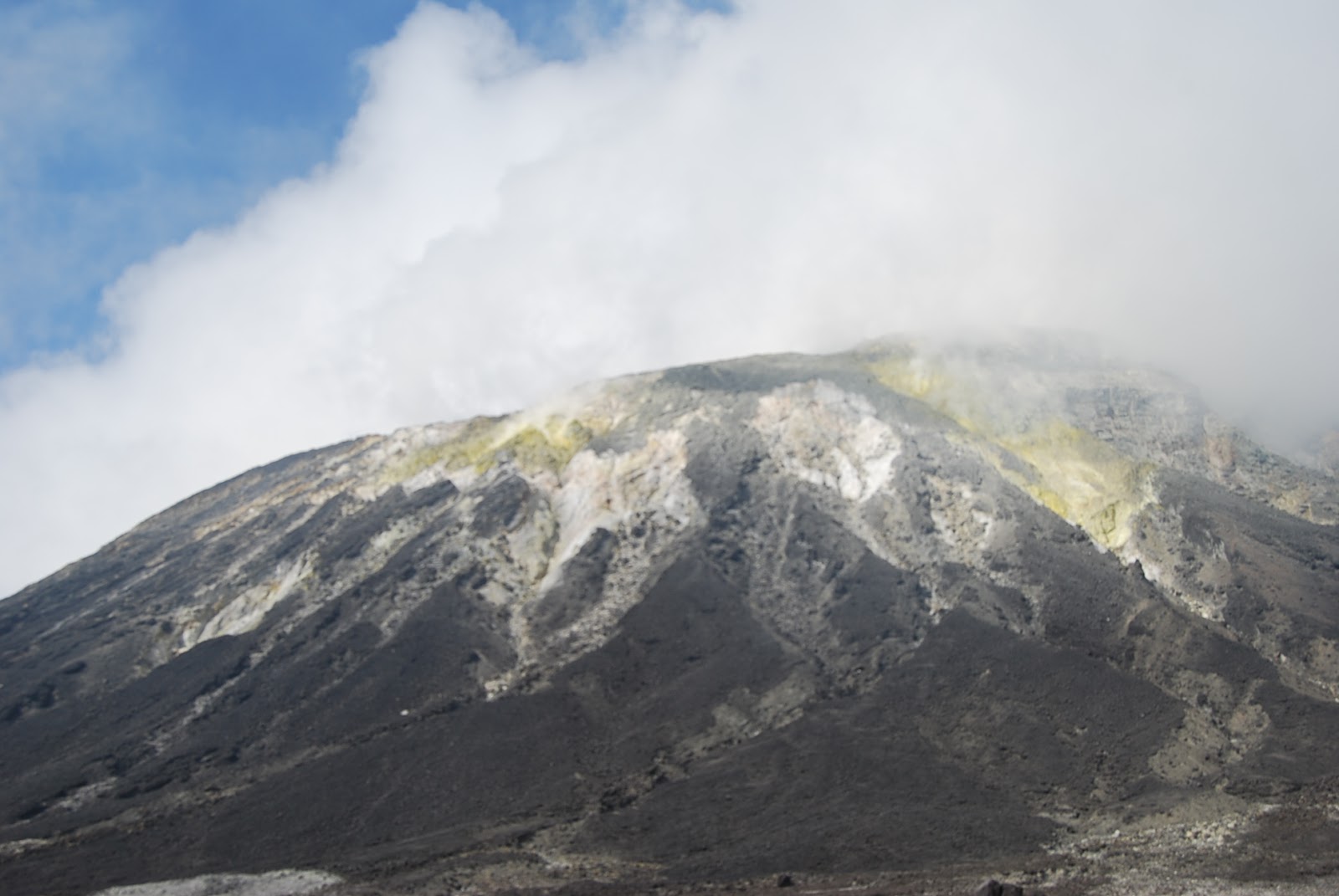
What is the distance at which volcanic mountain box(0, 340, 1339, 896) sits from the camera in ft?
258

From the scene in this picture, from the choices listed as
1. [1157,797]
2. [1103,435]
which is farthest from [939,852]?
[1103,435]

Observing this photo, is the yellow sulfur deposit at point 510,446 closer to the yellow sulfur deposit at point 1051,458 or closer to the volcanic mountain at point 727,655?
the volcanic mountain at point 727,655

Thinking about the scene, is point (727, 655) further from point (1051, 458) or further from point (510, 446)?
point (510, 446)

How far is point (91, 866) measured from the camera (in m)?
81.3

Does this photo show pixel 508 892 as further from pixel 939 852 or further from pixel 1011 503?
pixel 1011 503

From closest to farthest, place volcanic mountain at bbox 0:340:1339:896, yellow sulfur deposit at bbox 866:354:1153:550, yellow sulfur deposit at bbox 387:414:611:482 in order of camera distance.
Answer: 1. volcanic mountain at bbox 0:340:1339:896
2. yellow sulfur deposit at bbox 866:354:1153:550
3. yellow sulfur deposit at bbox 387:414:611:482

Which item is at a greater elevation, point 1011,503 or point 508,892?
point 1011,503

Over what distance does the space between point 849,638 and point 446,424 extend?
80.7 m

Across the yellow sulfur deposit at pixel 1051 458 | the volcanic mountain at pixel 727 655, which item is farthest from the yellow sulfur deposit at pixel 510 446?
the yellow sulfur deposit at pixel 1051 458

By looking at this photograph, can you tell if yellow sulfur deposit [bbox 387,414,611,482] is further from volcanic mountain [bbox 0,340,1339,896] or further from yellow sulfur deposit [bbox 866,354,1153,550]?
yellow sulfur deposit [bbox 866,354,1153,550]

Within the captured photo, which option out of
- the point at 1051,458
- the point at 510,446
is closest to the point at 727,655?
the point at 1051,458

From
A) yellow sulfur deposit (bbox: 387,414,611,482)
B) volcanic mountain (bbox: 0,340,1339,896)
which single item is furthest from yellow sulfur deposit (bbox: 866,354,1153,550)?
yellow sulfur deposit (bbox: 387,414,611,482)

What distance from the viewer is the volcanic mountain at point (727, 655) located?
3098 inches

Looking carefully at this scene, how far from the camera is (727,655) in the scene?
107812mm
